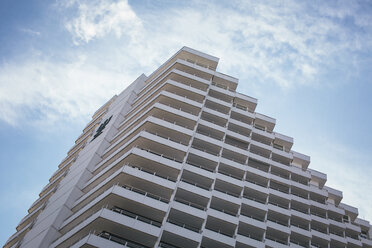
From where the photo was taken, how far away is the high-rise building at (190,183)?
110 feet

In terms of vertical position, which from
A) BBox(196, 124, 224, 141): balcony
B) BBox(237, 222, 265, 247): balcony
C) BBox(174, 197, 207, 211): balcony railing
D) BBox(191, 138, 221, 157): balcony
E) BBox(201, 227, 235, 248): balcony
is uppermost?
BBox(196, 124, 224, 141): balcony

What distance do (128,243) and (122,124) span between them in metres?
21.8

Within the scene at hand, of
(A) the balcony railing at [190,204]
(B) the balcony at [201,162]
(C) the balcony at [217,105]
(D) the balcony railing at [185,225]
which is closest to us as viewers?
(D) the balcony railing at [185,225]

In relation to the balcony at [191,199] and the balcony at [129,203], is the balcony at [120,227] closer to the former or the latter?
the balcony at [129,203]

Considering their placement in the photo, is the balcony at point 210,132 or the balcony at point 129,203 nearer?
the balcony at point 129,203

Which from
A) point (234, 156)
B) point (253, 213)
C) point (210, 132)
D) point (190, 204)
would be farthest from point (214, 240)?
point (210, 132)

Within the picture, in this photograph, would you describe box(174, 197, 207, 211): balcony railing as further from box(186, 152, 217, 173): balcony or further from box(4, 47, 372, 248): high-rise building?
box(186, 152, 217, 173): balcony

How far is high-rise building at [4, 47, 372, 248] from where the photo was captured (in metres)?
33.4

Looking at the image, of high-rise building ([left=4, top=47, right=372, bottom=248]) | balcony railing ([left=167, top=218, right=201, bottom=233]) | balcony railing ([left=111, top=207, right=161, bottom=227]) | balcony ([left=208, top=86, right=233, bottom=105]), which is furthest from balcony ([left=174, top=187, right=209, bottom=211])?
balcony ([left=208, top=86, right=233, bottom=105])

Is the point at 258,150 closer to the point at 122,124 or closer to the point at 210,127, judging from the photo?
the point at 210,127

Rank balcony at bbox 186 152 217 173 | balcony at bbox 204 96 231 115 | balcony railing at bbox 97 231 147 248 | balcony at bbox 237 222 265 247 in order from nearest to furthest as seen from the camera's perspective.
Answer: balcony railing at bbox 97 231 147 248, balcony at bbox 237 222 265 247, balcony at bbox 186 152 217 173, balcony at bbox 204 96 231 115

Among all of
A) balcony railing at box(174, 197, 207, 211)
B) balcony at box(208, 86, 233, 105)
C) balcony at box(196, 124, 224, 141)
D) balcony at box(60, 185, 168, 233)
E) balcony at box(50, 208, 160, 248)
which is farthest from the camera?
balcony at box(208, 86, 233, 105)

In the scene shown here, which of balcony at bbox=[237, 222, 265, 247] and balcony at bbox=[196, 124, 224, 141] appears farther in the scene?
balcony at bbox=[196, 124, 224, 141]

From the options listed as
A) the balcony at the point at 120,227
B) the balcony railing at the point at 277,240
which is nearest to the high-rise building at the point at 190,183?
the balcony at the point at 120,227
